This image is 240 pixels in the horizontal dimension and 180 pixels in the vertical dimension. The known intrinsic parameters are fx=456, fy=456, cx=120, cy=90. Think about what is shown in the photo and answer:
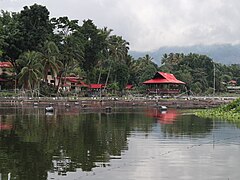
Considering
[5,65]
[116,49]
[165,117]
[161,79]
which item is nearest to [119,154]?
[165,117]

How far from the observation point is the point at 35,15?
75375 mm

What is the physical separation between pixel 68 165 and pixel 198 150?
651 cm

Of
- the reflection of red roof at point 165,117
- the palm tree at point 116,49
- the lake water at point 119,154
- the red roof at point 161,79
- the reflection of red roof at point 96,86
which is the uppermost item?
the palm tree at point 116,49

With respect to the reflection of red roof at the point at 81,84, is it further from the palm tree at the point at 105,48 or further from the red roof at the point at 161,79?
the red roof at the point at 161,79

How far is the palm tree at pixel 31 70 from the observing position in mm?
66688

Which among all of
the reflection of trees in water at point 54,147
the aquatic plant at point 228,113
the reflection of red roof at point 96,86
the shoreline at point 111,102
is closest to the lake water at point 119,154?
the reflection of trees in water at point 54,147

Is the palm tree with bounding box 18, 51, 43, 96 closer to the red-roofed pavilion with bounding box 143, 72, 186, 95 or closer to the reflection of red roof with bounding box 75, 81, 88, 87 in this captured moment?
the reflection of red roof with bounding box 75, 81, 88, 87

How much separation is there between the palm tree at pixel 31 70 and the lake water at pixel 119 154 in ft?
124

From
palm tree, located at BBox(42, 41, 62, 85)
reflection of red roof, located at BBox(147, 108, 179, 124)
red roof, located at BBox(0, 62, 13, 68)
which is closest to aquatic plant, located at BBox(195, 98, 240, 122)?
Result: reflection of red roof, located at BBox(147, 108, 179, 124)

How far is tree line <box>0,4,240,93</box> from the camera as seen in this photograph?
6931 centimetres

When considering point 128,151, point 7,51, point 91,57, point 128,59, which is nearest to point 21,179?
point 128,151

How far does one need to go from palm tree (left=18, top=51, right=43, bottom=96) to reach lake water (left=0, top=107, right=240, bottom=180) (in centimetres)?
3794

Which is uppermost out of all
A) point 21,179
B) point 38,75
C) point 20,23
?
point 20,23

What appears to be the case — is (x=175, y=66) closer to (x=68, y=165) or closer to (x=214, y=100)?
(x=214, y=100)
